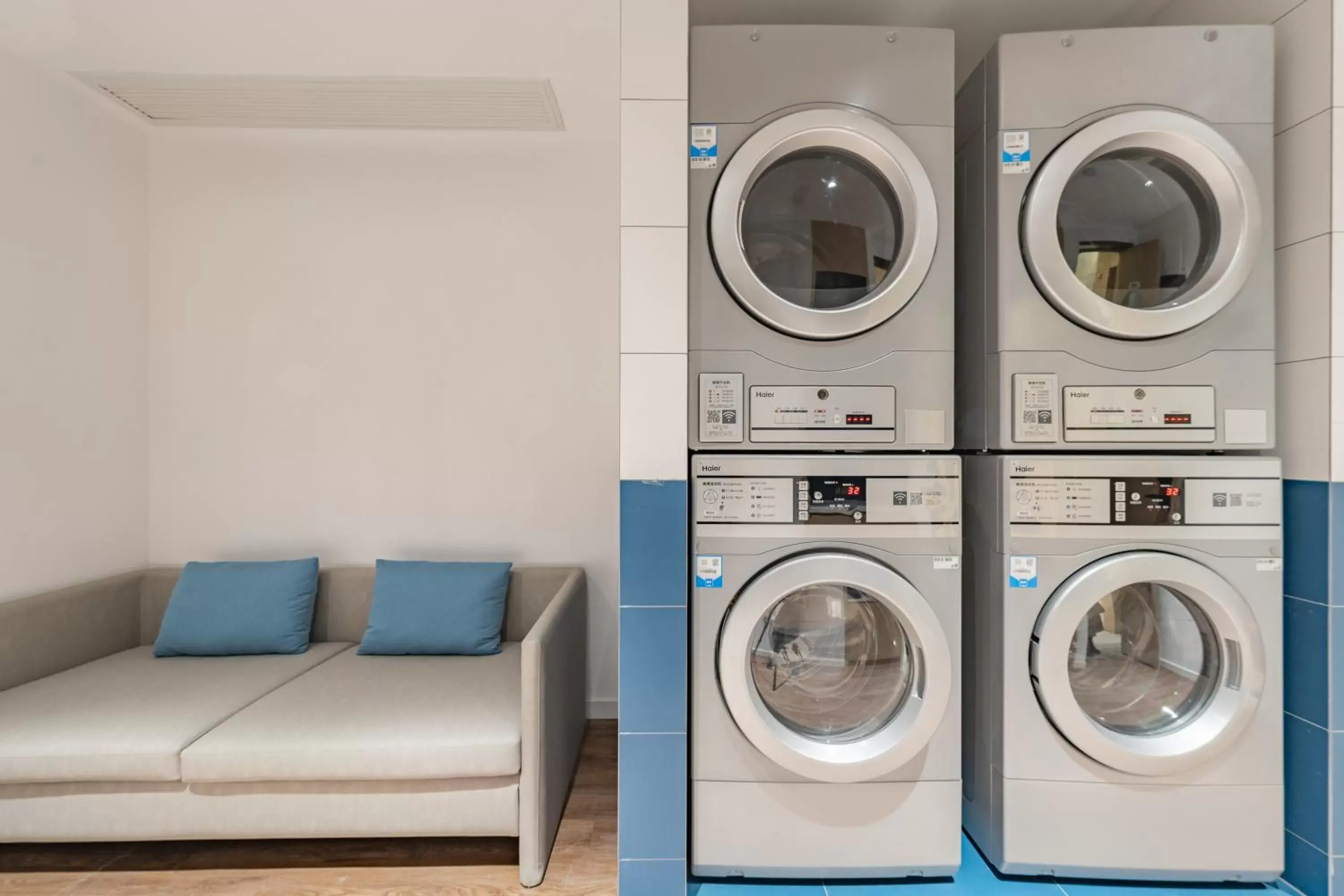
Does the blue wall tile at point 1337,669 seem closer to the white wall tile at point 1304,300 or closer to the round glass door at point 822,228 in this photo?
the white wall tile at point 1304,300

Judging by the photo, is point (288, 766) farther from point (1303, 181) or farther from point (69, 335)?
point (1303, 181)

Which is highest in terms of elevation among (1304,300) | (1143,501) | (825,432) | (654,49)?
(654,49)

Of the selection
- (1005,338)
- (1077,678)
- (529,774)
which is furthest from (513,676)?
(1005,338)

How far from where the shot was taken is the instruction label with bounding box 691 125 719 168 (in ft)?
5.41

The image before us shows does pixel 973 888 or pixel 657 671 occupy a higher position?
pixel 657 671

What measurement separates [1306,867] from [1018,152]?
72.6 inches

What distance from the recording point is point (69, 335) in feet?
8.15

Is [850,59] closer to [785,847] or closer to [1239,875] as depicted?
[785,847]

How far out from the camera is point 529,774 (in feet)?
5.90

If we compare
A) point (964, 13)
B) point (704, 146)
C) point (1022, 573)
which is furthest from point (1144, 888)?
point (964, 13)

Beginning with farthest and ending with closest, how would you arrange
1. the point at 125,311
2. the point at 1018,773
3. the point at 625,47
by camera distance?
the point at 125,311, the point at 1018,773, the point at 625,47

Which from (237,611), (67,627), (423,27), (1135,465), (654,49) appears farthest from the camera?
(237,611)

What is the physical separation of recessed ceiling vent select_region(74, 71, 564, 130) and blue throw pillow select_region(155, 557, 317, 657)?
170 centimetres

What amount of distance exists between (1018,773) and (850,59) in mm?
1779
